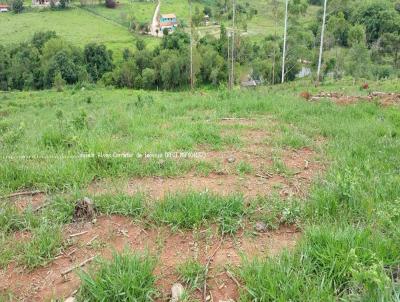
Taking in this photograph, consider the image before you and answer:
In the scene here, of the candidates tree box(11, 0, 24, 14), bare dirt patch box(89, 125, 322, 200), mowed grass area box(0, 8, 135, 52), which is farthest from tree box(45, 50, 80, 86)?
bare dirt patch box(89, 125, 322, 200)

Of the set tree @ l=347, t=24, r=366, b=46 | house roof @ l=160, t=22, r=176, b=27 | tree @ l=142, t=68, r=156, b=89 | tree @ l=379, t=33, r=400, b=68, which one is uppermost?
house roof @ l=160, t=22, r=176, b=27

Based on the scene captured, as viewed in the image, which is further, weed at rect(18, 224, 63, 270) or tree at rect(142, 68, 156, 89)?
tree at rect(142, 68, 156, 89)

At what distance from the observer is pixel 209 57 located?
42.5 meters

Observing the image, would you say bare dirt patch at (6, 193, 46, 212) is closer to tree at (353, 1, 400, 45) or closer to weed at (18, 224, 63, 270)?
weed at (18, 224, 63, 270)

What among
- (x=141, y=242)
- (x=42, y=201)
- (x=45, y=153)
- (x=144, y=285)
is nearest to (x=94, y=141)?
(x=45, y=153)

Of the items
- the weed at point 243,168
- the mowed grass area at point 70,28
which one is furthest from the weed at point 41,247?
the mowed grass area at point 70,28

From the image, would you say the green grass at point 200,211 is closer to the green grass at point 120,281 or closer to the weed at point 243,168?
the green grass at point 120,281

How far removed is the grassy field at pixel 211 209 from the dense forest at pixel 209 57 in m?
32.3

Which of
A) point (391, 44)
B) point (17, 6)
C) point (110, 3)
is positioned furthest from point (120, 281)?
point (17, 6)

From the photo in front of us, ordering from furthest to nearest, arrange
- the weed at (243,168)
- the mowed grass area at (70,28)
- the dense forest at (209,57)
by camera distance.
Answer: the mowed grass area at (70,28), the dense forest at (209,57), the weed at (243,168)

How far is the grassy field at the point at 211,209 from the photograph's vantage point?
2.46 m

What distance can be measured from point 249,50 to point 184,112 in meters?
38.9

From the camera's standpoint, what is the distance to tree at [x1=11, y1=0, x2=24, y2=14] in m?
75.9

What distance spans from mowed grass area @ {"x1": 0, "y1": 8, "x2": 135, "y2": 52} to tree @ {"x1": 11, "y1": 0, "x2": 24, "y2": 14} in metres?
1.56
